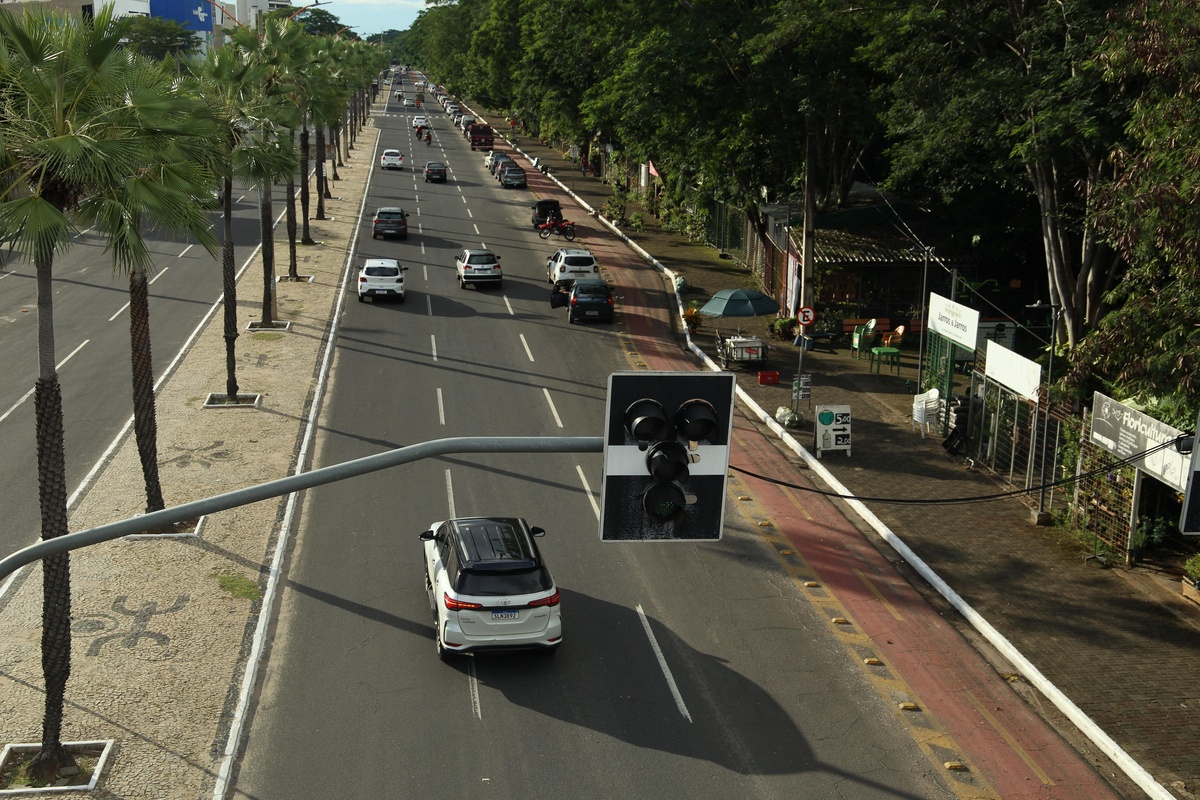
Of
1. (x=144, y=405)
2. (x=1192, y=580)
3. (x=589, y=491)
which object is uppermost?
(x=144, y=405)

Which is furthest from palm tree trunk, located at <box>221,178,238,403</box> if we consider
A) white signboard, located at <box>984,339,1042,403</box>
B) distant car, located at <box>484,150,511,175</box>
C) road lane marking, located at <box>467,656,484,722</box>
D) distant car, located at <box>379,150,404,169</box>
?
distant car, located at <box>379,150,404,169</box>

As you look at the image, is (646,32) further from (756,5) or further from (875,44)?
(875,44)

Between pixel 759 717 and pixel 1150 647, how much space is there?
6.45m

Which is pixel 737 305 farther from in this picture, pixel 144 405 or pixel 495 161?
pixel 495 161

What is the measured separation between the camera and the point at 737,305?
32.1 meters

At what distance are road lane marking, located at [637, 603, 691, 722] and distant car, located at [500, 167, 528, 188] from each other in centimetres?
5797

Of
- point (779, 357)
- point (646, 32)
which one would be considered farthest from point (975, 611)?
point (646, 32)

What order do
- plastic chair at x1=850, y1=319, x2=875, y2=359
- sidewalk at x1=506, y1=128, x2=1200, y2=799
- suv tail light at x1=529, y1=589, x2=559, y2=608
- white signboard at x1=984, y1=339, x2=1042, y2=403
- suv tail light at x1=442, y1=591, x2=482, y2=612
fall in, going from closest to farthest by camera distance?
sidewalk at x1=506, y1=128, x2=1200, y2=799 < suv tail light at x1=442, y1=591, x2=482, y2=612 < suv tail light at x1=529, y1=589, x2=559, y2=608 < white signboard at x1=984, y1=339, x2=1042, y2=403 < plastic chair at x1=850, y1=319, x2=875, y2=359

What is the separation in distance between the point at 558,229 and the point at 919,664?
41255 millimetres

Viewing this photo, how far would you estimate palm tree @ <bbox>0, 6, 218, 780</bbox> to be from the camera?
37.3 ft

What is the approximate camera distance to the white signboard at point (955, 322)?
2615cm

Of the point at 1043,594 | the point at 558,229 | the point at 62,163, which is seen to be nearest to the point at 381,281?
the point at 558,229

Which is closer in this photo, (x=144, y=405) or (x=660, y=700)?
(x=660, y=700)

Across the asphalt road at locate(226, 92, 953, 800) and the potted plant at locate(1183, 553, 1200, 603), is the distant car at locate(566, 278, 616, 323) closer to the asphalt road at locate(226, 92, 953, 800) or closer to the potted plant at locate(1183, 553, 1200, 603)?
the asphalt road at locate(226, 92, 953, 800)
